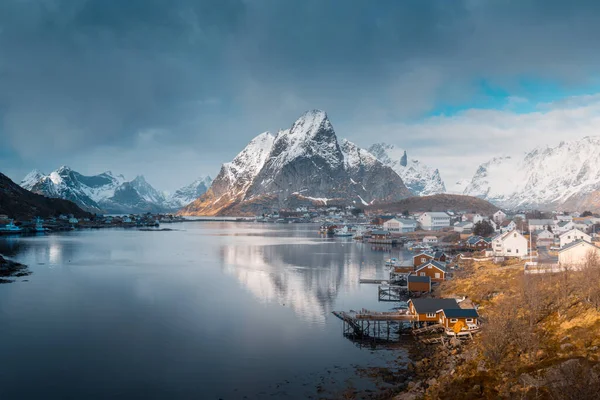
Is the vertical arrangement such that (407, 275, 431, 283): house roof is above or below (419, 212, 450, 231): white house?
below

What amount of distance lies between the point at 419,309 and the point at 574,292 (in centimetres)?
784

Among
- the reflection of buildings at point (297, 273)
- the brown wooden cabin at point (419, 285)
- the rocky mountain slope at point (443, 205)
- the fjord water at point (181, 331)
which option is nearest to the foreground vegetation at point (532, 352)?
the fjord water at point (181, 331)

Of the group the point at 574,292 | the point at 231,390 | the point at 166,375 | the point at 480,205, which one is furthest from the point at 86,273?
the point at 480,205

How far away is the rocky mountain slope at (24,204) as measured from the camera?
12444cm

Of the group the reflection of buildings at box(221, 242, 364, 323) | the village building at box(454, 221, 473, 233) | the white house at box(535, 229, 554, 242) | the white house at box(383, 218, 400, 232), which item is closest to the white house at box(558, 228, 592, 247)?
the white house at box(535, 229, 554, 242)

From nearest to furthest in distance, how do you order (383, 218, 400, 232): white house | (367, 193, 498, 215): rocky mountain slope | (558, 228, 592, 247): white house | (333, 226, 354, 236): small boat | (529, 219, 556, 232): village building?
(558, 228, 592, 247): white house < (529, 219, 556, 232): village building < (383, 218, 400, 232): white house < (333, 226, 354, 236): small boat < (367, 193, 498, 215): rocky mountain slope

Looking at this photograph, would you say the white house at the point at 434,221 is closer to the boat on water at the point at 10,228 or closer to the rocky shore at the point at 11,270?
the rocky shore at the point at 11,270

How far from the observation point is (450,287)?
36594 mm

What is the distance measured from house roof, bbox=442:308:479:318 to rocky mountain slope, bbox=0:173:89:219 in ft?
402

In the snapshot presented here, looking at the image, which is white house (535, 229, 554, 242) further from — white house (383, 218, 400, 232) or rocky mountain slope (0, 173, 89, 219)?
rocky mountain slope (0, 173, 89, 219)

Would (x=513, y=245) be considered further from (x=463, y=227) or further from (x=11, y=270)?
(x=11, y=270)

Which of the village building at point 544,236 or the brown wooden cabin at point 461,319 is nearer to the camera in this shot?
the brown wooden cabin at point 461,319

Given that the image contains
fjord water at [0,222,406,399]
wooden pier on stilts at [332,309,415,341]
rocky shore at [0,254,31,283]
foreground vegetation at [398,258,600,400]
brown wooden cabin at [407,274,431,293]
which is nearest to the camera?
foreground vegetation at [398,258,600,400]

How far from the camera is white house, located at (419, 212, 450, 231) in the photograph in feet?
364
